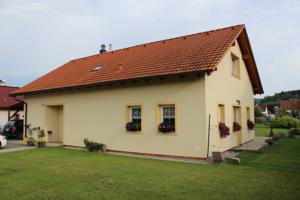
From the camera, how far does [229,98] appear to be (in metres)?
14.0

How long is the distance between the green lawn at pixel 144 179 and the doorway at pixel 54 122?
5935mm

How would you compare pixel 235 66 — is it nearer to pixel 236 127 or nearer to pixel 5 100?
pixel 236 127

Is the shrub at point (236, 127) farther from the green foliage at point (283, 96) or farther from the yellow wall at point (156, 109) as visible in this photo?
the green foliage at point (283, 96)

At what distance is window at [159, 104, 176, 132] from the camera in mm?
11546

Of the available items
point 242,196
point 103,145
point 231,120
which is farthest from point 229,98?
point 242,196

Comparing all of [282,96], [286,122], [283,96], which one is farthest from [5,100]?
[282,96]

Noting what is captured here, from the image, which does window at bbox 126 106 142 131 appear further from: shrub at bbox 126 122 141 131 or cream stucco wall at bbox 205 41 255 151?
cream stucco wall at bbox 205 41 255 151

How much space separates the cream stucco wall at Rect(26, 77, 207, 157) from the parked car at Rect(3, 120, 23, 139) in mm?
5027

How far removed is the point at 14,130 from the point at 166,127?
524 inches

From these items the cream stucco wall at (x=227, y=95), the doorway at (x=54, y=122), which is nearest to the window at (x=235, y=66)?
the cream stucco wall at (x=227, y=95)

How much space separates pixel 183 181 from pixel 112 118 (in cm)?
676

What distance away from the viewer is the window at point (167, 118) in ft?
37.9

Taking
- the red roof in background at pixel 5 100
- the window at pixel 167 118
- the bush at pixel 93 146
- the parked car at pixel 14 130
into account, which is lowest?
the bush at pixel 93 146

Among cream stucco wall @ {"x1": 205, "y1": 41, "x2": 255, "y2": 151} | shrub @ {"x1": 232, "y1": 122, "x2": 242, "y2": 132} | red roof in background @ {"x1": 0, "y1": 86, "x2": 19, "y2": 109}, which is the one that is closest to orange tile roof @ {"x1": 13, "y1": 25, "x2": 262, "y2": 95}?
cream stucco wall @ {"x1": 205, "y1": 41, "x2": 255, "y2": 151}
